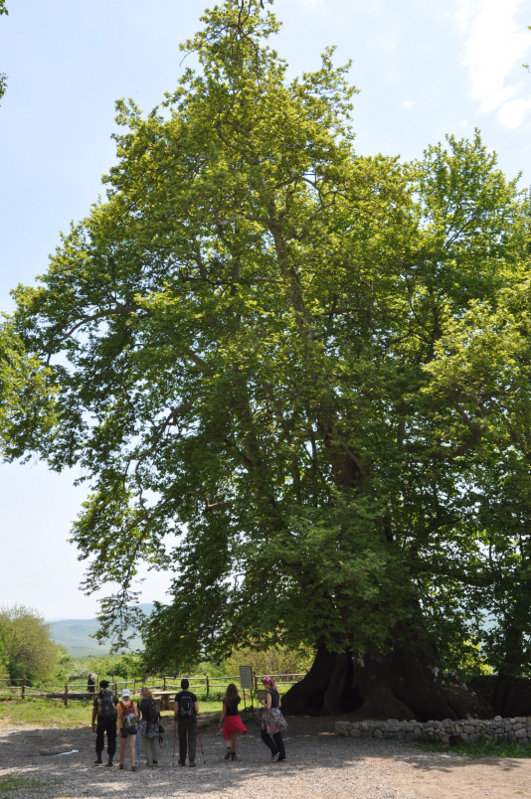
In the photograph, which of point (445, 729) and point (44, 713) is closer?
point (445, 729)

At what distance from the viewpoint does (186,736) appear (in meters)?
13.5

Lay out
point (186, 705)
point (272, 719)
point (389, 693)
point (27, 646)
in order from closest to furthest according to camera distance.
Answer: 1. point (272, 719)
2. point (186, 705)
3. point (389, 693)
4. point (27, 646)

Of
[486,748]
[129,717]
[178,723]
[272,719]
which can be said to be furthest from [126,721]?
[486,748]

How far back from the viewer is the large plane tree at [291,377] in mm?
16547

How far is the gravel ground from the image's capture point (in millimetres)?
10422

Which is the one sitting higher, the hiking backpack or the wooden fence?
the hiking backpack

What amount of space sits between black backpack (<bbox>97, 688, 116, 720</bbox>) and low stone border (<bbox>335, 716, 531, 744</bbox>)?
20.3 ft

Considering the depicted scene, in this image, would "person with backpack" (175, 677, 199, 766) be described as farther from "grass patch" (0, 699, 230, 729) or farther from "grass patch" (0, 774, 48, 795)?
"grass patch" (0, 699, 230, 729)

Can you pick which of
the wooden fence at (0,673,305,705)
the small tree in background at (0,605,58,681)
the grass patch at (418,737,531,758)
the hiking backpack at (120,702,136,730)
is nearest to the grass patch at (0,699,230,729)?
the wooden fence at (0,673,305,705)

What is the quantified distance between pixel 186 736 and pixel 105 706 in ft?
5.64

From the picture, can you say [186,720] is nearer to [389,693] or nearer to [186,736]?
[186,736]

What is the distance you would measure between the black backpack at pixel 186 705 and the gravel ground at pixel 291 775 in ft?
3.25

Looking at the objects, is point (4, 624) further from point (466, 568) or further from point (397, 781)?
point (397, 781)

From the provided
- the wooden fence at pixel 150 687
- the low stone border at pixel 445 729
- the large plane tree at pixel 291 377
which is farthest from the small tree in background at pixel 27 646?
the low stone border at pixel 445 729
